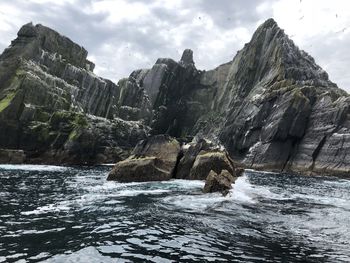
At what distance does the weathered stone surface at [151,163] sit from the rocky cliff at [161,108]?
36267 millimetres

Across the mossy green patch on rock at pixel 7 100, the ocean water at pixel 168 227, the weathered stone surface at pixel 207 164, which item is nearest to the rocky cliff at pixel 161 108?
the mossy green patch on rock at pixel 7 100

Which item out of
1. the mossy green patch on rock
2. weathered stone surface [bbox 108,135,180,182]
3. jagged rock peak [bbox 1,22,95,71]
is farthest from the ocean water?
jagged rock peak [bbox 1,22,95,71]

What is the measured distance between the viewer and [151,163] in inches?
2079

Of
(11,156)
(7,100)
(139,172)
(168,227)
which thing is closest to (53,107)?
(7,100)

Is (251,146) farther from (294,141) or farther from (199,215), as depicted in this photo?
(199,215)

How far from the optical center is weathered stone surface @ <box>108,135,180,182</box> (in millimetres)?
51875

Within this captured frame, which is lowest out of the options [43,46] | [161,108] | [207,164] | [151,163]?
[151,163]

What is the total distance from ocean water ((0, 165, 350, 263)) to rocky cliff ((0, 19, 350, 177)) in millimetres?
53854

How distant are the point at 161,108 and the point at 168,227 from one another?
14955cm

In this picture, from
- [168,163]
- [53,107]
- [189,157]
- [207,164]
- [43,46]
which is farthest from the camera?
[43,46]

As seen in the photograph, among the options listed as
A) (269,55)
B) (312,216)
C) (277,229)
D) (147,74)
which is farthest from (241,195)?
(147,74)

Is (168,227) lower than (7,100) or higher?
lower

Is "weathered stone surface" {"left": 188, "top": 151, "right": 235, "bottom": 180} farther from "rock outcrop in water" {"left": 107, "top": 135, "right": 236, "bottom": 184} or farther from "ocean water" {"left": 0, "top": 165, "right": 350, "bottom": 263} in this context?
"ocean water" {"left": 0, "top": 165, "right": 350, "bottom": 263}

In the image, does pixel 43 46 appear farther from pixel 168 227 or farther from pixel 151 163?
pixel 168 227
